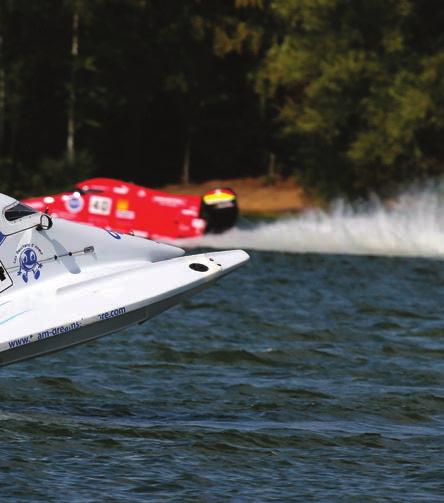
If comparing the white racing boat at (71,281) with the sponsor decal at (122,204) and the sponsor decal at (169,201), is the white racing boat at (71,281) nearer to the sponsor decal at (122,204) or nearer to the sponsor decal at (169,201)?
the sponsor decal at (122,204)

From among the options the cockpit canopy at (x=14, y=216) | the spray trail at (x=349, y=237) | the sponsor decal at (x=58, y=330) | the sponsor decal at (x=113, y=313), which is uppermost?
the cockpit canopy at (x=14, y=216)

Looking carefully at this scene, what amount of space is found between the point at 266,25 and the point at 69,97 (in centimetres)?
827

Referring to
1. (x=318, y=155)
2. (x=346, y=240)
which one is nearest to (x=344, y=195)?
(x=318, y=155)

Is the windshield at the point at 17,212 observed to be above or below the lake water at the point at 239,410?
above

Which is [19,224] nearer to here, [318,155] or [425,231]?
[425,231]

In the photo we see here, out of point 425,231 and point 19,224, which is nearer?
point 19,224

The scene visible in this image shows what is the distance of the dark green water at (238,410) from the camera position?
1148cm

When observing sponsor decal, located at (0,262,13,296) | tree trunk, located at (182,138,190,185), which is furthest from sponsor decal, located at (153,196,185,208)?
tree trunk, located at (182,138,190,185)

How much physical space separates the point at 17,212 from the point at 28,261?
0.45 meters

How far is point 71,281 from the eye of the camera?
13203 millimetres

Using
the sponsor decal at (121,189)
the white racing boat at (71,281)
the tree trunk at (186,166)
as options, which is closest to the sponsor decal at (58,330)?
the white racing boat at (71,281)

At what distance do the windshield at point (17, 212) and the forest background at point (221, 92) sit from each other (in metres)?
34.7

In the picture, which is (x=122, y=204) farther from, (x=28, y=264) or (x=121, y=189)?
(x=28, y=264)

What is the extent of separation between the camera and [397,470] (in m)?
12.0
